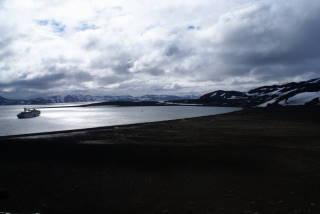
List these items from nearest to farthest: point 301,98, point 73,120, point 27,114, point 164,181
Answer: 1. point 164,181
2. point 73,120
3. point 27,114
4. point 301,98

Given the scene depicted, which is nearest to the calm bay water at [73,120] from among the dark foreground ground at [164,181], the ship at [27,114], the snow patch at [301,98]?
the ship at [27,114]

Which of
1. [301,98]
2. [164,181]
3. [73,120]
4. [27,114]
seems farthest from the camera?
[301,98]

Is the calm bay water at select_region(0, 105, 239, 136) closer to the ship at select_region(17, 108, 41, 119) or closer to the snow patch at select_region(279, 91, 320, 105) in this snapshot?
the ship at select_region(17, 108, 41, 119)

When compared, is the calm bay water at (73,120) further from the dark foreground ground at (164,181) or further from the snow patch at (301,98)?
the dark foreground ground at (164,181)

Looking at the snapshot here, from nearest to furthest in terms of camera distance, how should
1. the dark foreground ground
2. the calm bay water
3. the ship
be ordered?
the dark foreground ground → the calm bay water → the ship

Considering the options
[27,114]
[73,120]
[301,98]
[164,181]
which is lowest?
[73,120]

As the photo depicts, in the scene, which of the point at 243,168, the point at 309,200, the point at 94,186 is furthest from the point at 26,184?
the point at 309,200

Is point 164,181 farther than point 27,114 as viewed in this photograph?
No

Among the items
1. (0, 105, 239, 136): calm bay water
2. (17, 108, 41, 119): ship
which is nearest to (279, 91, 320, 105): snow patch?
(0, 105, 239, 136): calm bay water

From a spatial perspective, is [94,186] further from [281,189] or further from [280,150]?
[280,150]

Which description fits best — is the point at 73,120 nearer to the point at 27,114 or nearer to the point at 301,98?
the point at 27,114

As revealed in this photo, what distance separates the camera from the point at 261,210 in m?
8.35

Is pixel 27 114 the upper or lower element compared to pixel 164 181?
upper

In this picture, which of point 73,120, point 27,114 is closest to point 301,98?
point 73,120
